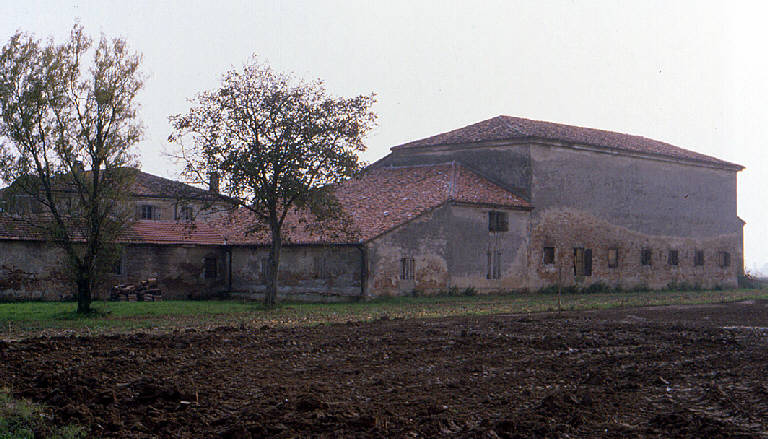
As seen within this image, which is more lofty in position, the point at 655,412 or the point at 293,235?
the point at 293,235

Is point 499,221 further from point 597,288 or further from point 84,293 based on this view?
point 84,293

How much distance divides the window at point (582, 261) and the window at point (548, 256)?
167 centimetres

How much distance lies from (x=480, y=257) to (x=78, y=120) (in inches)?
755

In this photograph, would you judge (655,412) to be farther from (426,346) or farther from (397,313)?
(397,313)

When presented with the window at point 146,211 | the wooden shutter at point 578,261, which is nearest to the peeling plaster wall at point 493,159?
the wooden shutter at point 578,261

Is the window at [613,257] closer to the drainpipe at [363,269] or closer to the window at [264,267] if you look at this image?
the drainpipe at [363,269]

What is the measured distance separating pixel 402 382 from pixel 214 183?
18908mm

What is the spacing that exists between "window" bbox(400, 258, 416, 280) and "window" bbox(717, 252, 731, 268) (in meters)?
26.1

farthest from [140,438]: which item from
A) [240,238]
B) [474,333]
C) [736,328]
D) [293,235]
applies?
[240,238]

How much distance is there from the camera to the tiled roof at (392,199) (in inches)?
1336

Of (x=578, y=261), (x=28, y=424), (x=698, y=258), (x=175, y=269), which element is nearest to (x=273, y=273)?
(x=175, y=269)

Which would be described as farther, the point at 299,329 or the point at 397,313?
the point at 397,313

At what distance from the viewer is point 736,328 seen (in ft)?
68.4

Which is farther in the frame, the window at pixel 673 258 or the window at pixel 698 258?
the window at pixel 698 258
